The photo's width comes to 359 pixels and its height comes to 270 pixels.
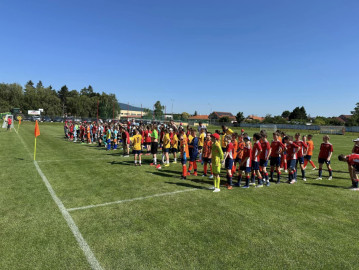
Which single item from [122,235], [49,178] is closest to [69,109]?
[49,178]

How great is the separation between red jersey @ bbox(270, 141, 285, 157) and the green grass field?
1300mm

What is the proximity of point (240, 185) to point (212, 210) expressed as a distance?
2973 mm

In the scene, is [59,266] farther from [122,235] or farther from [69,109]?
[69,109]

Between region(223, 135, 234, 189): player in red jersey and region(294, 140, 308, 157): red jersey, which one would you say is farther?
region(294, 140, 308, 157): red jersey

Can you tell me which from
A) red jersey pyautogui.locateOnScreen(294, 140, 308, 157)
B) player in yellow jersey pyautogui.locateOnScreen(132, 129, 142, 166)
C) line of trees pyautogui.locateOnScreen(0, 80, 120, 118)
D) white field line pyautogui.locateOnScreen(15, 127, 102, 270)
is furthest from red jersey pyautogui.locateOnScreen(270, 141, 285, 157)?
line of trees pyautogui.locateOnScreen(0, 80, 120, 118)

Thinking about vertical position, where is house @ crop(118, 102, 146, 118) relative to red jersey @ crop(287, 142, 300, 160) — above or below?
above

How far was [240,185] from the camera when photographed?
842cm

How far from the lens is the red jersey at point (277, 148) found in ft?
28.5

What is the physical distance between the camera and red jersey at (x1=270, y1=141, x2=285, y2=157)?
8688 millimetres

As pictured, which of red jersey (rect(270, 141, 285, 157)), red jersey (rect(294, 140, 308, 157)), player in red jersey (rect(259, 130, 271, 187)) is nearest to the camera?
player in red jersey (rect(259, 130, 271, 187))

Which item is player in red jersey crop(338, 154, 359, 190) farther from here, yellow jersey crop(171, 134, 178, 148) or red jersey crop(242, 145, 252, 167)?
yellow jersey crop(171, 134, 178, 148)

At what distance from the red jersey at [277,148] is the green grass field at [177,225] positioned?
4.27 feet

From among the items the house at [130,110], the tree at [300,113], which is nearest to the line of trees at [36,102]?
the house at [130,110]

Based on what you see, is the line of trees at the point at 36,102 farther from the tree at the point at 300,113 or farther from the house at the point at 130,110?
the tree at the point at 300,113
